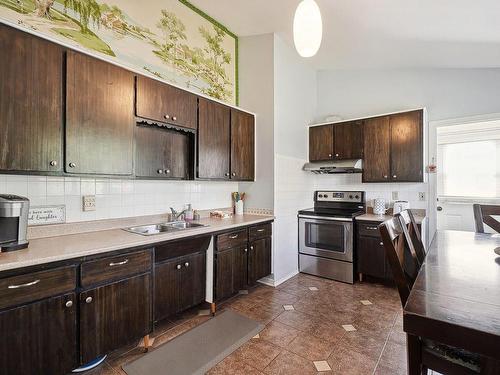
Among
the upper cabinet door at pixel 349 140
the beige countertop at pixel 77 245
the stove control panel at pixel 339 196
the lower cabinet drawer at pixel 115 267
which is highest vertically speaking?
the upper cabinet door at pixel 349 140

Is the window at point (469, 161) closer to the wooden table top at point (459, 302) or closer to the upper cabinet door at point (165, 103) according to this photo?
the wooden table top at point (459, 302)

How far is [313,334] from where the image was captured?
2.17 meters

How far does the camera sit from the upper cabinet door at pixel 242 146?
3.05 meters

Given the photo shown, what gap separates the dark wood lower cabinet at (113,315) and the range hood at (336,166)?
272 centimetres

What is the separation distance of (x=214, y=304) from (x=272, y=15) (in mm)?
3119

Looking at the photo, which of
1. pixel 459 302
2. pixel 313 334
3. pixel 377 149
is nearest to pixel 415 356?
pixel 459 302

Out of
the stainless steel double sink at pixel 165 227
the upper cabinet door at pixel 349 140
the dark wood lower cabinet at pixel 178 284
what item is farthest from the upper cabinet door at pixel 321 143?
the dark wood lower cabinet at pixel 178 284

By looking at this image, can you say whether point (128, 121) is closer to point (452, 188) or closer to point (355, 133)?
point (355, 133)

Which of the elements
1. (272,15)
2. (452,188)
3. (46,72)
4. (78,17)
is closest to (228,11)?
(272,15)

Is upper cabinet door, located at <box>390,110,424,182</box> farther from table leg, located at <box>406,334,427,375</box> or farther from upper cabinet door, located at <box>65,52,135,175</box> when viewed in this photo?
upper cabinet door, located at <box>65,52,135,175</box>

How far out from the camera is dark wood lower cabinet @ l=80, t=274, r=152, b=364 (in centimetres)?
157

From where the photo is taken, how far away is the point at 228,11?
2893 millimetres

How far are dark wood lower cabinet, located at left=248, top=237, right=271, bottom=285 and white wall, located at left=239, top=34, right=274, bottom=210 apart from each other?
483 millimetres

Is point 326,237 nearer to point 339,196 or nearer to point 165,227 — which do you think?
point 339,196
